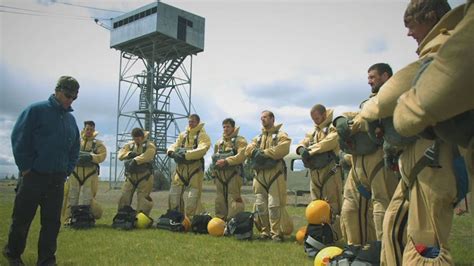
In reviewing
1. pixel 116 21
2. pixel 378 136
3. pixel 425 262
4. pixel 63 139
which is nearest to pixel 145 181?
pixel 63 139

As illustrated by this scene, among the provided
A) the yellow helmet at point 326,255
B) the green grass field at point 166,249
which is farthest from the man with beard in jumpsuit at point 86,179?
the yellow helmet at point 326,255

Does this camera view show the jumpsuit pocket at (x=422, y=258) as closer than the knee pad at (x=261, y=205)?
Yes

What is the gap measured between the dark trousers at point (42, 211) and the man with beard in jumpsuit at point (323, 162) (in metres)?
4.74

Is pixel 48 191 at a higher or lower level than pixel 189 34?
lower

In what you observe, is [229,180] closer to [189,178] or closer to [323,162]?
[189,178]

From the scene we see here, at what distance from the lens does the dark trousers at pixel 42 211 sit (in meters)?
5.57

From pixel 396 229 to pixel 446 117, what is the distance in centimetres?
134

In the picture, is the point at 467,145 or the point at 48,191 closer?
the point at 467,145

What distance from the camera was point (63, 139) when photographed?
5.92 m

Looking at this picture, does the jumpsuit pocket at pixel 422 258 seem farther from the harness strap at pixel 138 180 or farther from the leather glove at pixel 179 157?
the harness strap at pixel 138 180

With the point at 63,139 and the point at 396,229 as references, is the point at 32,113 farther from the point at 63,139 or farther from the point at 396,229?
the point at 396,229

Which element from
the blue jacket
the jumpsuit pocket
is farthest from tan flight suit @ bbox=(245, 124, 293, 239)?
the jumpsuit pocket

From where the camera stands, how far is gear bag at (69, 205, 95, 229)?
10641mm

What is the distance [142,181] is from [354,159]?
730 cm
